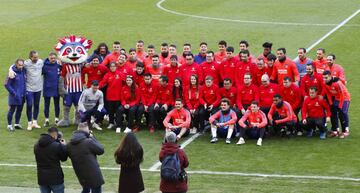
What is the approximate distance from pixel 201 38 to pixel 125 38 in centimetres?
280

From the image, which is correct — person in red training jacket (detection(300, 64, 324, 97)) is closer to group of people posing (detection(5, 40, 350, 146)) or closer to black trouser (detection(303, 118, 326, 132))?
group of people posing (detection(5, 40, 350, 146))

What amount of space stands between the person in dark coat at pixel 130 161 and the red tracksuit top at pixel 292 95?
22.7ft

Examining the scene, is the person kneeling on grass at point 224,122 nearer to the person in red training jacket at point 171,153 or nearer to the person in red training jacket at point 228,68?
the person in red training jacket at point 228,68

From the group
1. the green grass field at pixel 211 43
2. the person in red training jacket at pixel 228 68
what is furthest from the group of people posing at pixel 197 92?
the green grass field at pixel 211 43

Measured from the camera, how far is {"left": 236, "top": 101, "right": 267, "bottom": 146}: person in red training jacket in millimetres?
18906

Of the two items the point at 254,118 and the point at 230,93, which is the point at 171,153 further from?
the point at 230,93

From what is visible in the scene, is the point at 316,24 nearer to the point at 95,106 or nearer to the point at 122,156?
the point at 95,106

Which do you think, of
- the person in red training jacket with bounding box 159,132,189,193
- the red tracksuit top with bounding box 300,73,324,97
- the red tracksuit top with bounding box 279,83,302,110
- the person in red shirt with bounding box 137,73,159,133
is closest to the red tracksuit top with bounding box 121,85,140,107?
the person in red shirt with bounding box 137,73,159,133

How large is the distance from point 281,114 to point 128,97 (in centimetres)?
369

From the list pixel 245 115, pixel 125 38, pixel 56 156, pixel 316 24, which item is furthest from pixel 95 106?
pixel 316 24

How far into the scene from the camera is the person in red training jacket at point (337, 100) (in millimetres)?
19125

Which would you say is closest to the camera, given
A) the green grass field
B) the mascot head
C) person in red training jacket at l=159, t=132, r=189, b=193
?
person in red training jacket at l=159, t=132, r=189, b=193

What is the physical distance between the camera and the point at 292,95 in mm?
19484

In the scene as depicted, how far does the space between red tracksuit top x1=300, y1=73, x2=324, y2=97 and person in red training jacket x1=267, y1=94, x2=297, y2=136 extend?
63 centimetres
